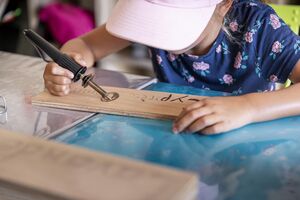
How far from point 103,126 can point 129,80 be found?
9.7 inches

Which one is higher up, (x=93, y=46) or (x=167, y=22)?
(x=167, y=22)

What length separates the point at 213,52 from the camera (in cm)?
105

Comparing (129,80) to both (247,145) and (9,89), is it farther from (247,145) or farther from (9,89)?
(247,145)

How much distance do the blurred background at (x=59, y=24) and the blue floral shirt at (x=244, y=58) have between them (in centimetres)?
116

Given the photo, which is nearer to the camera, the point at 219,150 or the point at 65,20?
the point at 219,150

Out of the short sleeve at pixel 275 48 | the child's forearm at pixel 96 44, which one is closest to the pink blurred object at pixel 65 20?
the child's forearm at pixel 96 44

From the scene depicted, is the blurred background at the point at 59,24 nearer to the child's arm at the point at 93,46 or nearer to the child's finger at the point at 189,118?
the child's arm at the point at 93,46

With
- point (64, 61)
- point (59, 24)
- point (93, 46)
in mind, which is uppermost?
point (64, 61)

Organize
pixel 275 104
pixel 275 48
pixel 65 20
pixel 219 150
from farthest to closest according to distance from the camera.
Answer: pixel 65 20, pixel 275 48, pixel 275 104, pixel 219 150

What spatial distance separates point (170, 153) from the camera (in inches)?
25.1

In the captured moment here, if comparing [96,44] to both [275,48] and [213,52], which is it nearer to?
[213,52]

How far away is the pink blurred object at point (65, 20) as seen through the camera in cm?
227

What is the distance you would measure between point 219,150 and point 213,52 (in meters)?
0.44

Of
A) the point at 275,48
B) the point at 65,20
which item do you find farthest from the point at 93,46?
the point at 65,20
